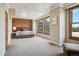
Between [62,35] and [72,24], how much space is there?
31.6 inches

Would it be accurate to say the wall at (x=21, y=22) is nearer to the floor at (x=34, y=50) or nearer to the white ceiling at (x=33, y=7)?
the white ceiling at (x=33, y=7)

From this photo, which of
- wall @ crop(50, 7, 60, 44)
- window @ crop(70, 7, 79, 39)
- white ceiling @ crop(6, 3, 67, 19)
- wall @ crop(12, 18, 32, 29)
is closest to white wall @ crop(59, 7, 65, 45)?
wall @ crop(50, 7, 60, 44)

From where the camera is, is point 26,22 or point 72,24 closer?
point 72,24

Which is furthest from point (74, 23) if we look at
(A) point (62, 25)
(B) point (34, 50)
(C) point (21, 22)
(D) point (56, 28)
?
(C) point (21, 22)

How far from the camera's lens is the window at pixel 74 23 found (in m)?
5.34

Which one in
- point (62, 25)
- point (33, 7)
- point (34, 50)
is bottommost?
point (34, 50)

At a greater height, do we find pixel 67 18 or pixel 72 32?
pixel 67 18

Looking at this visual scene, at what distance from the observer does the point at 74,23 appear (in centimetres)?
549

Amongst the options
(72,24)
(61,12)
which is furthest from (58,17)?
(72,24)

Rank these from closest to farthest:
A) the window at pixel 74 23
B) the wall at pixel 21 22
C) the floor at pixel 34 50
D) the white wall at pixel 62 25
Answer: the floor at pixel 34 50 → the window at pixel 74 23 → the white wall at pixel 62 25 → the wall at pixel 21 22

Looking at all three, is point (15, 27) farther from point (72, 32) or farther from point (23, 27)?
point (72, 32)

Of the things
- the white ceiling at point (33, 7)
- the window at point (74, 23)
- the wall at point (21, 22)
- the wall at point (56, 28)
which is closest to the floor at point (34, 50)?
the wall at point (56, 28)

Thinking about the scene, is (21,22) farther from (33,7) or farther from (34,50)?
(34,50)

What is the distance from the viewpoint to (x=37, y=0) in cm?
144
